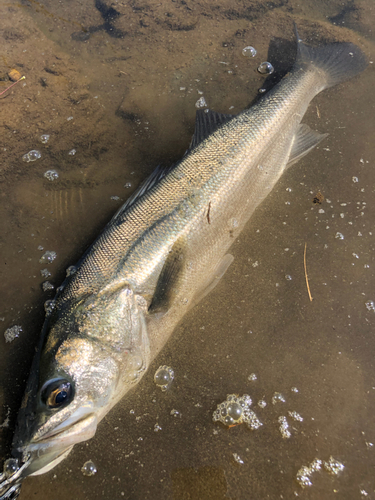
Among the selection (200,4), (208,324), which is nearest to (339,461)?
(208,324)

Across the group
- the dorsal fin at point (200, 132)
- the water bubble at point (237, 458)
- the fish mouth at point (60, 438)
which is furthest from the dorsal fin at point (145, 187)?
the water bubble at point (237, 458)

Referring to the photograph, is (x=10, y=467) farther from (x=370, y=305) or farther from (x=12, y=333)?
(x=370, y=305)

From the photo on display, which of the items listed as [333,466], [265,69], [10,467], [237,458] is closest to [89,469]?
[10,467]

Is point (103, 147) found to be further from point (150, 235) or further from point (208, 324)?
point (208, 324)

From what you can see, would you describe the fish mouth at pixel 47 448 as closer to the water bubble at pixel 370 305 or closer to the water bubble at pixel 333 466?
the water bubble at pixel 333 466

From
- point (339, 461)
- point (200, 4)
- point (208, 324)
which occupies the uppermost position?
point (200, 4)

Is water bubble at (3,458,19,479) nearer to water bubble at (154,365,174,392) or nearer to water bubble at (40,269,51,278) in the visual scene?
water bubble at (154,365,174,392)

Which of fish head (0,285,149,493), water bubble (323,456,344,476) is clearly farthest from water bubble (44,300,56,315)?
water bubble (323,456,344,476)
